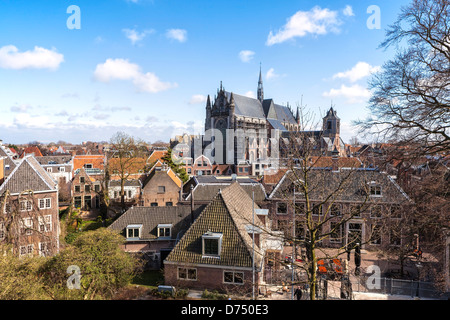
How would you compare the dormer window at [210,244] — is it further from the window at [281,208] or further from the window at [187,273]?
the window at [281,208]

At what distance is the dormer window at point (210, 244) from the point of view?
19875 mm

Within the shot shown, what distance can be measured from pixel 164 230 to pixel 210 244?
8432mm

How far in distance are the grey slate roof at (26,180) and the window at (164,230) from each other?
12.3 metres

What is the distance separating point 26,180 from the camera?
90.0ft

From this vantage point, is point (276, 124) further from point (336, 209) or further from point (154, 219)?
point (154, 219)

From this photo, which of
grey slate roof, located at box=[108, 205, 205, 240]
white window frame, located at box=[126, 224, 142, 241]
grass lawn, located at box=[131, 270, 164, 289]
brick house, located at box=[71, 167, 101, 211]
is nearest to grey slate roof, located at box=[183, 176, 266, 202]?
grey slate roof, located at box=[108, 205, 205, 240]

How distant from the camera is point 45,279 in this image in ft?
44.9

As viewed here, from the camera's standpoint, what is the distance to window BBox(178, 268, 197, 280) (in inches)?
796

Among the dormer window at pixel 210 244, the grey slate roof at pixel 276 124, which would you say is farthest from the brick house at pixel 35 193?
the grey slate roof at pixel 276 124

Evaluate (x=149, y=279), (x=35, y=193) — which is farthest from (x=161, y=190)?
(x=149, y=279)

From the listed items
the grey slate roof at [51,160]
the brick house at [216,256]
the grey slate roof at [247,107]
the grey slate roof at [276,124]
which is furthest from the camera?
the grey slate roof at [276,124]
